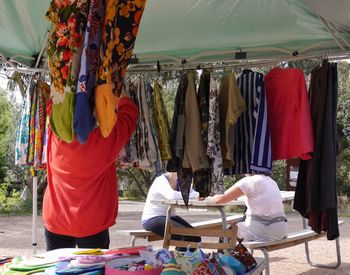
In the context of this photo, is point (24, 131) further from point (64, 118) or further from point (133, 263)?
point (133, 263)

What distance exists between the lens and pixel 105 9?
8.57 ft

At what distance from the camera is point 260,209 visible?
540 cm

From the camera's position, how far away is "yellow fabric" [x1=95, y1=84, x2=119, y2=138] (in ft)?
8.13

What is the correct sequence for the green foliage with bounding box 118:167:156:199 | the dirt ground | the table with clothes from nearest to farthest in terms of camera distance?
the table with clothes < the dirt ground < the green foliage with bounding box 118:167:156:199

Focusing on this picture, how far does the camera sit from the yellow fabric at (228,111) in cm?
367

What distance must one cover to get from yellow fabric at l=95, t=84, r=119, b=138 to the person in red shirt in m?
0.24

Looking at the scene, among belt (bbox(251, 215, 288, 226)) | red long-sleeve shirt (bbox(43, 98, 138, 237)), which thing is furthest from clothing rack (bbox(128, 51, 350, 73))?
belt (bbox(251, 215, 288, 226))

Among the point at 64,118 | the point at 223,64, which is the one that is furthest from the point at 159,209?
the point at 64,118

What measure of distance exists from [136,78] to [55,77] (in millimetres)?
1493

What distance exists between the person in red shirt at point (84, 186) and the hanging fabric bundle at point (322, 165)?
1265 mm

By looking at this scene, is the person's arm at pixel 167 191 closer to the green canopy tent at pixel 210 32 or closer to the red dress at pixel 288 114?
the green canopy tent at pixel 210 32

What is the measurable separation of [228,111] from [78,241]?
1.39m

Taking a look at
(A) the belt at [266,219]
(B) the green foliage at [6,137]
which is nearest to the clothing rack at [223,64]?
(A) the belt at [266,219]

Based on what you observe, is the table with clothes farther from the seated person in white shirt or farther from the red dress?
the seated person in white shirt
